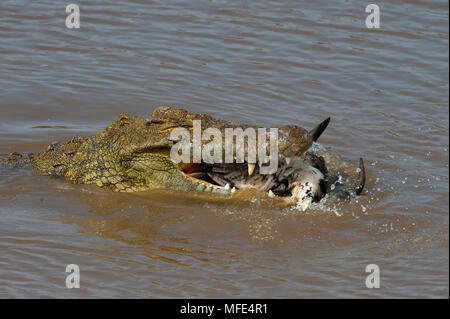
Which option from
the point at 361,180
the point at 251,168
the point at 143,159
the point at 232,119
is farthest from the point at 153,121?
the point at 232,119

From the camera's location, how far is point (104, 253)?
5266 millimetres

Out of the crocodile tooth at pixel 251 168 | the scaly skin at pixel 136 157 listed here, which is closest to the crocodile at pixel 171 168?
the scaly skin at pixel 136 157

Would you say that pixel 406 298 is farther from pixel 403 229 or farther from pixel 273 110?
pixel 273 110

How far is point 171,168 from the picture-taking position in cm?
604

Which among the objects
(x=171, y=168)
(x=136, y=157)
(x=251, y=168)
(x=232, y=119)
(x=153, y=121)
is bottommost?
(x=251, y=168)

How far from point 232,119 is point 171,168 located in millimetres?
2276

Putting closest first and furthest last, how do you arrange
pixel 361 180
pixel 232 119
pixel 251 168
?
1. pixel 251 168
2. pixel 361 180
3. pixel 232 119

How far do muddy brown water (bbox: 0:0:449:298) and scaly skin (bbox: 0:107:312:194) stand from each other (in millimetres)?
116

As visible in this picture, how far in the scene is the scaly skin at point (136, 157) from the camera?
5.95 meters

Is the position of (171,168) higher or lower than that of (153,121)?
lower

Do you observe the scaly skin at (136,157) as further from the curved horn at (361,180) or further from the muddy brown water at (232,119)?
the curved horn at (361,180)

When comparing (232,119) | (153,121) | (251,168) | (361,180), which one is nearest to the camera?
(251,168)

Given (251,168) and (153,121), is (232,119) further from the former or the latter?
(251,168)

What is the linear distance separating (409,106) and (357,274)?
158 inches
